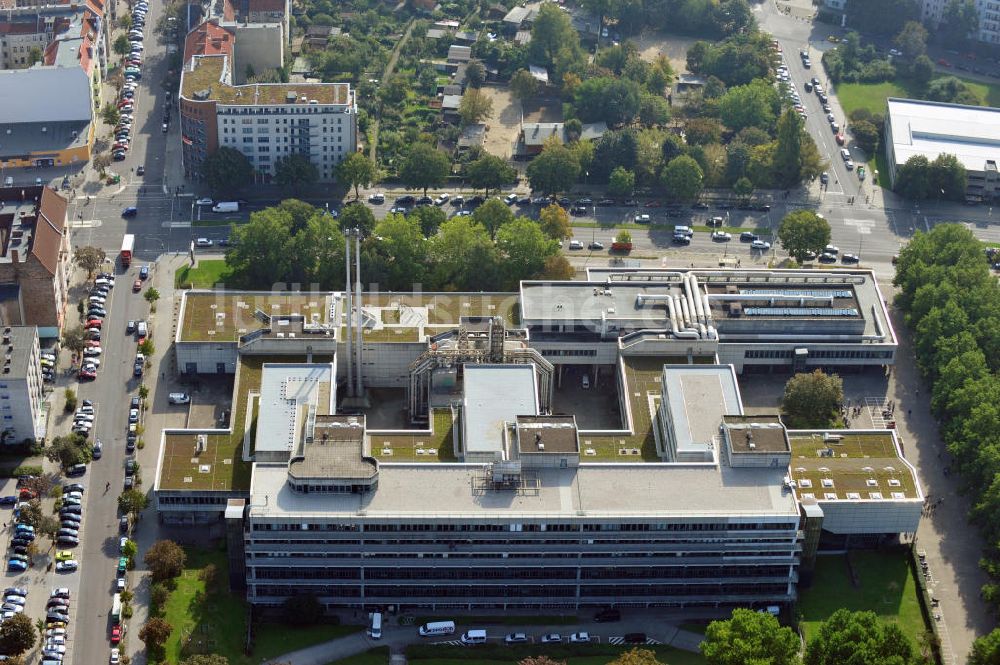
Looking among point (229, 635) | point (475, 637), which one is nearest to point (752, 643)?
point (475, 637)

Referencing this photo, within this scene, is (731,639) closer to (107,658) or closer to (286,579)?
(286,579)

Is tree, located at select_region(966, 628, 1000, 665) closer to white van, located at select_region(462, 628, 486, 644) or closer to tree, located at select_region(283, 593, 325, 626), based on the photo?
white van, located at select_region(462, 628, 486, 644)

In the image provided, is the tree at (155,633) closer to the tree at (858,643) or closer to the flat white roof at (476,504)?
the flat white roof at (476,504)

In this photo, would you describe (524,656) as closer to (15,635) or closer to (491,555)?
(491,555)

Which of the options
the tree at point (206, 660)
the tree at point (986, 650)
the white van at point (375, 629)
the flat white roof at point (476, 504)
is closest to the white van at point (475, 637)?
the white van at point (375, 629)

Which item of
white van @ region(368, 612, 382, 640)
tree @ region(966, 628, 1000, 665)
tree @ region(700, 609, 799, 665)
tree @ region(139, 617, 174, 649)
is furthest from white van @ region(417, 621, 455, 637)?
tree @ region(966, 628, 1000, 665)

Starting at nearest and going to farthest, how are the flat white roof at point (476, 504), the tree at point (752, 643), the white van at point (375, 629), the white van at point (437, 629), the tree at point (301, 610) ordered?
the tree at point (752, 643), the flat white roof at point (476, 504), the tree at point (301, 610), the white van at point (375, 629), the white van at point (437, 629)
